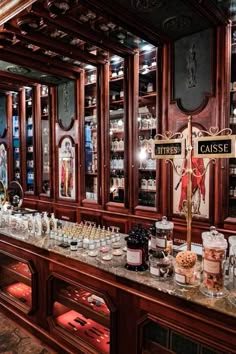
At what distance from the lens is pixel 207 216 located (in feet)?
11.4

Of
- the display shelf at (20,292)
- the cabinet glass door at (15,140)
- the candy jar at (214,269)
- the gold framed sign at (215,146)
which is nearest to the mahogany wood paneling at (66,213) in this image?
the cabinet glass door at (15,140)

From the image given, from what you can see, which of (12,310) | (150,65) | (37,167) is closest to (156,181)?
(150,65)

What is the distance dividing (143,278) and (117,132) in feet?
10.6

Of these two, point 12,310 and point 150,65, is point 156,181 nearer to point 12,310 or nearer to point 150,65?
point 150,65

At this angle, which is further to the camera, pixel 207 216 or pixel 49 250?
pixel 207 216

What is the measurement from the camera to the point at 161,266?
1.73 m

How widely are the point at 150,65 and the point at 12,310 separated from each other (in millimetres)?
3440

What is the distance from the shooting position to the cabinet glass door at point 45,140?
5.97 meters

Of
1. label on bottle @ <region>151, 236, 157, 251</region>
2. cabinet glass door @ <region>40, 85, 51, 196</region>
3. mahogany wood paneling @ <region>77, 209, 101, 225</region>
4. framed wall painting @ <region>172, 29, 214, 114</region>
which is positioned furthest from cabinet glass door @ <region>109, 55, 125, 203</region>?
label on bottle @ <region>151, 236, 157, 251</region>

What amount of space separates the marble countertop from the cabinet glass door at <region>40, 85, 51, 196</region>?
3.62 metres

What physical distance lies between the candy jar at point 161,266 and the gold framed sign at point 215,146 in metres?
0.65

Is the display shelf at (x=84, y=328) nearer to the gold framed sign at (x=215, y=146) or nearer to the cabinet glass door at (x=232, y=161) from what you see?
the gold framed sign at (x=215, y=146)

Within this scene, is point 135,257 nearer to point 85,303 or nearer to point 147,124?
point 85,303

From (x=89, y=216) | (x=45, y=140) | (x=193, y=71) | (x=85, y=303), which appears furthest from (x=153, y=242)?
(x=45, y=140)
